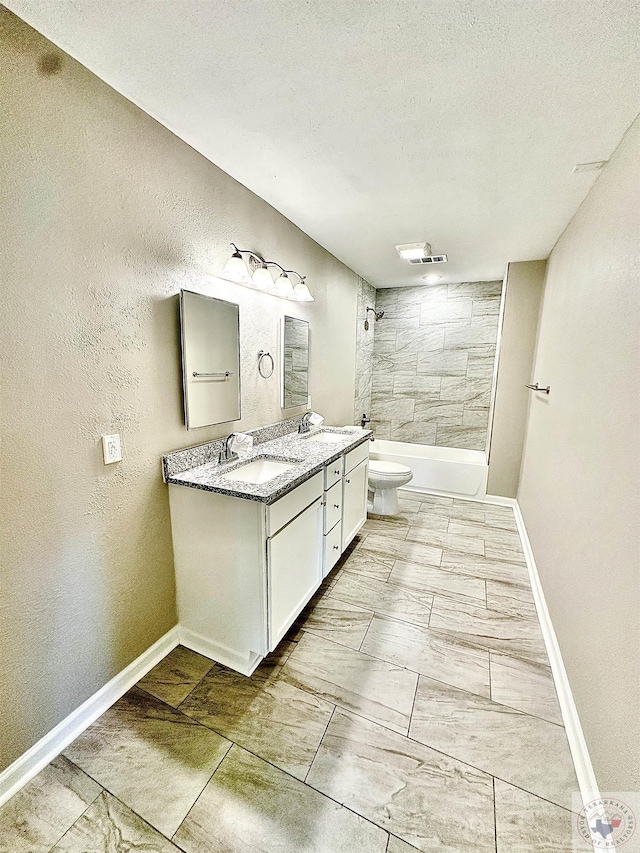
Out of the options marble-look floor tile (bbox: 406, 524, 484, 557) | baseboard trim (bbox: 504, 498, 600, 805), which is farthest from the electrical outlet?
marble-look floor tile (bbox: 406, 524, 484, 557)

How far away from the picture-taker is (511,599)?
219 centimetres

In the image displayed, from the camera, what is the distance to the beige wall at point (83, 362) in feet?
3.58

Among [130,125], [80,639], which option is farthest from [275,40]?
[80,639]

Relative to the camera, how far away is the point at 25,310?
3.62 feet

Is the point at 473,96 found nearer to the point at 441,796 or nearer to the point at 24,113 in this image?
the point at 24,113

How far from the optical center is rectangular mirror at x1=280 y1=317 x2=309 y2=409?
253 cm

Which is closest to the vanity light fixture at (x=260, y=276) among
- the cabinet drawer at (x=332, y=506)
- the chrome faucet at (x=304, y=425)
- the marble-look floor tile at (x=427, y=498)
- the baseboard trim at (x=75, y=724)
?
the chrome faucet at (x=304, y=425)

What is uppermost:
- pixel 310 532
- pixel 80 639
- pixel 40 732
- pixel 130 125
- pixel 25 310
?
pixel 130 125

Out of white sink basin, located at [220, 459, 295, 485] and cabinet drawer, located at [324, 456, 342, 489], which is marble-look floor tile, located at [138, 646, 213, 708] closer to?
white sink basin, located at [220, 459, 295, 485]

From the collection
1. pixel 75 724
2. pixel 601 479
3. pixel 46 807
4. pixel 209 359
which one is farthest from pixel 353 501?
pixel 46 807

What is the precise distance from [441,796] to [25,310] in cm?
208

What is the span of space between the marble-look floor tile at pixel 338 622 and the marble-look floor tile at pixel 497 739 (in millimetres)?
413

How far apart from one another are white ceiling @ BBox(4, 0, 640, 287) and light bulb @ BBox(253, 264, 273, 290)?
446mm

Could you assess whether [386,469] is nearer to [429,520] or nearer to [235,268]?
[429,520]
